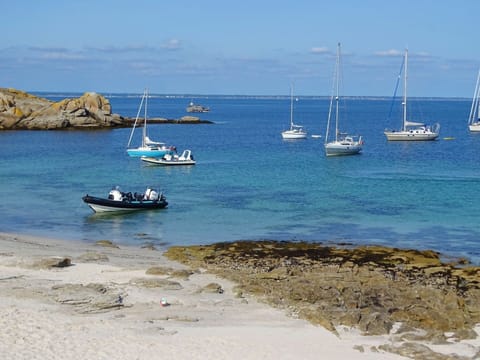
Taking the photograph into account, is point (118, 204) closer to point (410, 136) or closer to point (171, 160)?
point (171, 160)

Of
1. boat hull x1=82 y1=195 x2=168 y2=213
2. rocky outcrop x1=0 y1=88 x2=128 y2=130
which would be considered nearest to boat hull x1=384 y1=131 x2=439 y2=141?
rocky outcrop x1=0 y1=88 x2=128 y2=130

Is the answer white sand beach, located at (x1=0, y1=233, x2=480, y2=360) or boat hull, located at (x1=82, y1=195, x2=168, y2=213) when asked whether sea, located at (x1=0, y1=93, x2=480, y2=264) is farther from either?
white sand beach, located at (x1=0, y1=233, x2=480, y2=360)

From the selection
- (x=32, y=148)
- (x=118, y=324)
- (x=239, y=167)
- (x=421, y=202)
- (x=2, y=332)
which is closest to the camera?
(x=2, y=332)

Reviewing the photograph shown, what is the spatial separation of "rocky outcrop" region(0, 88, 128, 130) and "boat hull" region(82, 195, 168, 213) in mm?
72949

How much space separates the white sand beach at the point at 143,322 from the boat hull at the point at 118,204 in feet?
44.2

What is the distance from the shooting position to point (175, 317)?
1927 centimetres

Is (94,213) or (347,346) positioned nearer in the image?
(347,346)

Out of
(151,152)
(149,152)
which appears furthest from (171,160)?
(149,152)

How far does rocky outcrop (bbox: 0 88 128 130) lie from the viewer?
10862 centimetres

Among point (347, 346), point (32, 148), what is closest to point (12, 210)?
point (347, 346)

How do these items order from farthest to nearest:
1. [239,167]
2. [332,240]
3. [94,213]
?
[239,167]
[94,213]
[332,240]

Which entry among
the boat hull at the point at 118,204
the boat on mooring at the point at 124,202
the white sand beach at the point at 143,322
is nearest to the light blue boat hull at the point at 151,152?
the boat on mooring at the point at 124,202

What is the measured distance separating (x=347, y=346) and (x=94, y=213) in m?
24.1

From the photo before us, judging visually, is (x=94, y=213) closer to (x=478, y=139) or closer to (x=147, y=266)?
(x=147, y=266)
